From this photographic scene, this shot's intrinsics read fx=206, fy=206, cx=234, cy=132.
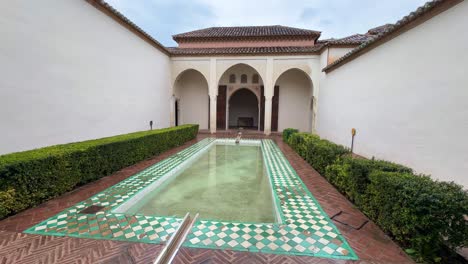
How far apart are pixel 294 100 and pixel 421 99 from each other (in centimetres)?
1195

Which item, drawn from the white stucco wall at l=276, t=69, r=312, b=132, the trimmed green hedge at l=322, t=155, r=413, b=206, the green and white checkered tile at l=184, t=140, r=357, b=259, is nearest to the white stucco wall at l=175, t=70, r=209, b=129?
the white stucco wall at l=276, t=69, r=312, b=132

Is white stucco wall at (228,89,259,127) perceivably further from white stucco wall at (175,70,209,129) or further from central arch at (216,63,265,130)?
white stucco wall at (175,70,209,129)

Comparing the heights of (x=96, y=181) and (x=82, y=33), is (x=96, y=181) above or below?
below

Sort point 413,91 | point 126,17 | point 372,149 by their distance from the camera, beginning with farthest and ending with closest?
point 126,17
point 372,149
point 413,91

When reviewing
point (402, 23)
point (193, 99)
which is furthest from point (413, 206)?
point (193, 99)

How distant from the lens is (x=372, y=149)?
6156mm

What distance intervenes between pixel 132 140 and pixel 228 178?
3253mm

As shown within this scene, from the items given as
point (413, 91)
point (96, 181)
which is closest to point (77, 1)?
point (96, 181)

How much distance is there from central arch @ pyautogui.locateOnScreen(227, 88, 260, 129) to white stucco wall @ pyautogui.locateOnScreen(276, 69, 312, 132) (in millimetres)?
5245

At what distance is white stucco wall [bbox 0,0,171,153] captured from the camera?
4.76 m

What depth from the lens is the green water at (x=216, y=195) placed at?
3.87 meters

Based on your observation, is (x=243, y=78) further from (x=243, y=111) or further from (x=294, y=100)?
(x=243, y=111)

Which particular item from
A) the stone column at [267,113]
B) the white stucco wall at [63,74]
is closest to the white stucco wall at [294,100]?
the stone column at [267,113]

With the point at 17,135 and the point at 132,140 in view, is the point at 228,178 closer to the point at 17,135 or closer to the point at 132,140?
the point at 132,140
